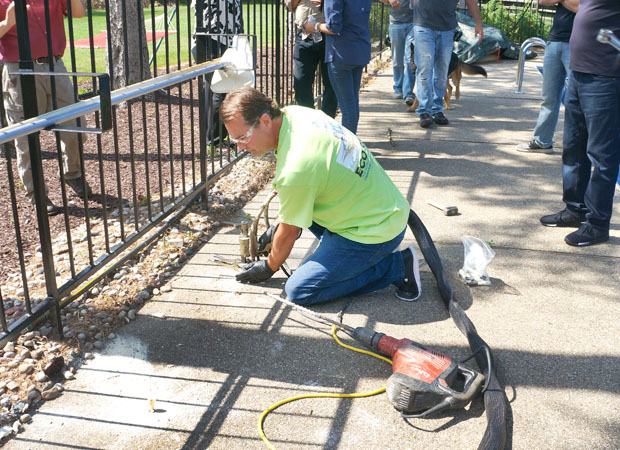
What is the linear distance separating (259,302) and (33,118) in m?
1.50

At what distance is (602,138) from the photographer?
4.02 meters

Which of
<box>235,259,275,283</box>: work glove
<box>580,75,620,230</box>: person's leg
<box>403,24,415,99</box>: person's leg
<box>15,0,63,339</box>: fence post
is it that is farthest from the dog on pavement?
<box>15,0,63,339</box>: fence post

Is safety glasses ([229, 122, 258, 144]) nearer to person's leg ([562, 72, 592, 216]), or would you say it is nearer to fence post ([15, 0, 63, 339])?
fence post ([15, 0, 63, 339])

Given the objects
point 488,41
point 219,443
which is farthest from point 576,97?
point 488,41

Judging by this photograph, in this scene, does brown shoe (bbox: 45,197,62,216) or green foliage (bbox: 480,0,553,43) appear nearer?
brown shoe (bbox: 45,197,62,216)

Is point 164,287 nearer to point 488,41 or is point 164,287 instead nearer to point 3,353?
point 3,353

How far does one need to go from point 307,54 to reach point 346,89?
22.8 inches

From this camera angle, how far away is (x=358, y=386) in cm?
279

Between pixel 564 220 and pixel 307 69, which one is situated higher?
pixel 307 69

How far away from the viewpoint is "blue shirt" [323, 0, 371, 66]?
17.1ft

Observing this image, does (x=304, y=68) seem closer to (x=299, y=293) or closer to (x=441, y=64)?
(x=441, y=64)

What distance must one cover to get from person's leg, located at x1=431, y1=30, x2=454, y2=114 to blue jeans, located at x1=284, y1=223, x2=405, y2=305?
4306mm

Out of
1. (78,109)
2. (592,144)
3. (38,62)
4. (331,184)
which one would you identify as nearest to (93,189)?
(38,62)

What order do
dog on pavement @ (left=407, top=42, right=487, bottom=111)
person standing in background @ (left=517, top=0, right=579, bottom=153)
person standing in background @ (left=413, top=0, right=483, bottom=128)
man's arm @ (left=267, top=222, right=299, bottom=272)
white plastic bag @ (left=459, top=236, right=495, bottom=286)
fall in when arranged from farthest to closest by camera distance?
dog on pavement @ (left=407, top=42, right=487, bottom=111)
person standing in background @ (left=413, top=0, right=483, bottom=128)
person standing in background @ (left=517, top=0, right=579, bottom=153)
white plastic bag @ (left=459, top=236, right=495, bottom=286)
man's arm @ (left=267, top=222, right=299, bottom=272)
